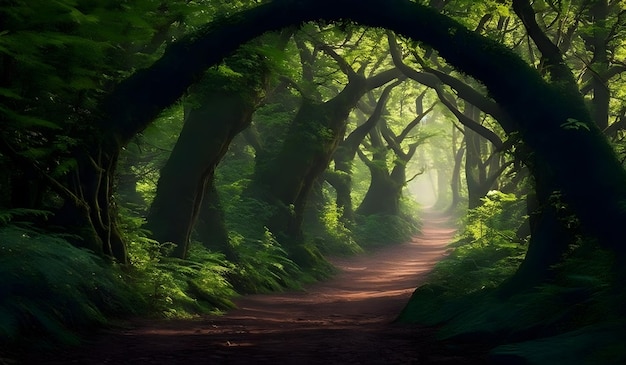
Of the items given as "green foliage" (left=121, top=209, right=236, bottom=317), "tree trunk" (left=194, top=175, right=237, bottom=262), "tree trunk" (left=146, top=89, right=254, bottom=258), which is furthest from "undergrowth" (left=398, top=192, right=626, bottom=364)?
"tree trunk" (left=194, top=175, right=237, bottom=262)

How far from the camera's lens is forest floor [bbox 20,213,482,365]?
5.89 meters

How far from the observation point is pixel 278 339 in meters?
7.51

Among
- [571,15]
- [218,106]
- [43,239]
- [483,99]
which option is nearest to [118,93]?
[43,239]

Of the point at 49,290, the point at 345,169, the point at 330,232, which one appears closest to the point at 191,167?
the point at 49,290

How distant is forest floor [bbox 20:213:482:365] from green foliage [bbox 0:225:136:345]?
0.35 meters

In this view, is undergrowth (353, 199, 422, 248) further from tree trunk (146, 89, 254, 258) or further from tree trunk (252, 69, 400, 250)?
tree trunk (146, 89, 254, 258)

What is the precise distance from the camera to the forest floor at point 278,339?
5.89 m

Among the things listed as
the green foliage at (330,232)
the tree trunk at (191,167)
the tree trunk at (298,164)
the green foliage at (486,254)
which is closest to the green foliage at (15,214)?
the tree trunk at (191,167)

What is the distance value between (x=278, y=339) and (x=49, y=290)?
9.27 ft

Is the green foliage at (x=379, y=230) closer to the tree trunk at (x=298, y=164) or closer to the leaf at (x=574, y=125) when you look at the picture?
the tree trunk at (x=298, y=164)

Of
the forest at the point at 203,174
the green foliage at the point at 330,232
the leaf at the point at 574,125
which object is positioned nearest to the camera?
the forest at the point at 203,174

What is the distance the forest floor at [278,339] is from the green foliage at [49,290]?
351 mm

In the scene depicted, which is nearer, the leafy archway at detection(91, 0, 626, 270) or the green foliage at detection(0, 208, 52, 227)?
the leafy archway at detection(91, 0, 626, 270)

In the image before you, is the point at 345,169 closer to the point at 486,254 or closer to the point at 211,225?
the point at 486,254
